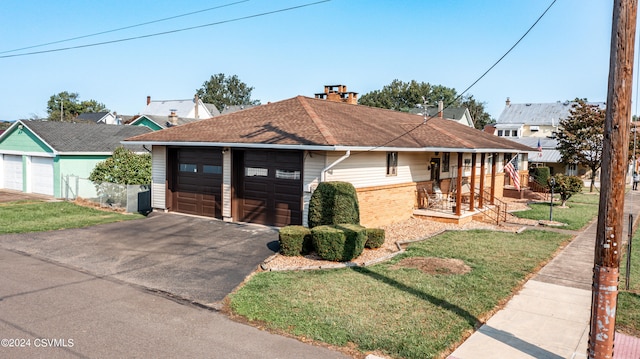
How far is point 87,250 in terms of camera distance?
41.2ft

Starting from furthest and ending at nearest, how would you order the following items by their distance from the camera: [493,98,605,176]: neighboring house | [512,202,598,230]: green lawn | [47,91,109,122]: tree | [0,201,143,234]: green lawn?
[47,91,109,122]: tree < [493,98,605,176]: neighboring house < [512,202,598,230]: green lawn < [0,201,143,234]: green lawn

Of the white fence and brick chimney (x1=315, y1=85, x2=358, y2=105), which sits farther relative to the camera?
brick chimney (x1=315, y1=85, x2=358, y2=105)

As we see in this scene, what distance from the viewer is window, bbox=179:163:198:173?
18047 millimetres

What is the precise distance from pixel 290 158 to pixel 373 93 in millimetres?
82191

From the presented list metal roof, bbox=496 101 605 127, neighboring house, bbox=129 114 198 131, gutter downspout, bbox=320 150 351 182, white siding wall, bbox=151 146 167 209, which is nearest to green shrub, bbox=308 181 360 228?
gutter downspout, bbox=320 150 351 182

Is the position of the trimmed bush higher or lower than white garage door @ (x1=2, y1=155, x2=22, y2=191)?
lower

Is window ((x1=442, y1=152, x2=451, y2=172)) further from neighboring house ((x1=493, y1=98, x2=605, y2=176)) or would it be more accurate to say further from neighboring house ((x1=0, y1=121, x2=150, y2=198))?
neighboring house ((x1=493, y1=98, x2=605, y2=176))

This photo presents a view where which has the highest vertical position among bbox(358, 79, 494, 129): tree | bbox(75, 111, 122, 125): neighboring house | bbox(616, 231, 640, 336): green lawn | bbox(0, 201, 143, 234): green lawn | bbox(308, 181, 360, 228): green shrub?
bbox(358, 79, 494, 129): tree

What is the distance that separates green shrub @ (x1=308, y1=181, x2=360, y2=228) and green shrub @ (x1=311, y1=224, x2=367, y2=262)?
1461mm

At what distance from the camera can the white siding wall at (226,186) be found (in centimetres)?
1659

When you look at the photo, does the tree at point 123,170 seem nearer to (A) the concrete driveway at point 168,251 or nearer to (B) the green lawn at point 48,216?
(B) the green lawn at point 48,216

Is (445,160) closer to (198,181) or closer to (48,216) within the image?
(198,181)

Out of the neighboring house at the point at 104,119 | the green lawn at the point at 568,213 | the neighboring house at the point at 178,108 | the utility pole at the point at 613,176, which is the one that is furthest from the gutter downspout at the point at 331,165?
the neighboring house at the point at 104,119

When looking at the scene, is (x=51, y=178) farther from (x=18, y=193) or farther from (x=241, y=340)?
(x=241, y=340)
